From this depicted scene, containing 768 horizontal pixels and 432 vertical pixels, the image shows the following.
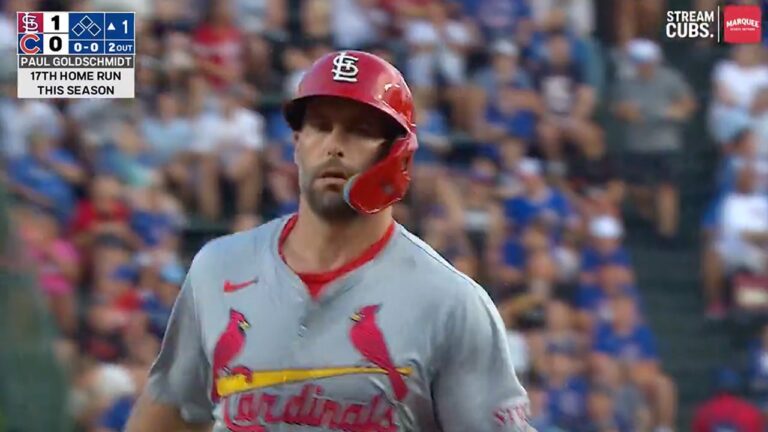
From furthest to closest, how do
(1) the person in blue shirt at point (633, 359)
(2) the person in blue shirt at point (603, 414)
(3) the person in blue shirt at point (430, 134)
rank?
(3) the person in blue shirt at point (430, 134)
(1) the person in blue shirt at point (633, 359)
(2) the person in blue shirt at point (603, 414)

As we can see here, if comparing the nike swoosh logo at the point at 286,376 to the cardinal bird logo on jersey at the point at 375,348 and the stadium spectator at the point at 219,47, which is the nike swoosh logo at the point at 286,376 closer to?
the cardinal bird logo on jersey at the point at 375,348

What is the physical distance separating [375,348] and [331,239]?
24cm

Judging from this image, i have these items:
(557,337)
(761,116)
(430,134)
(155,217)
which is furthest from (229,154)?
(761,116)

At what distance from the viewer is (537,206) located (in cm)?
779

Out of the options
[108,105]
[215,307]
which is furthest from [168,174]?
[215,307]

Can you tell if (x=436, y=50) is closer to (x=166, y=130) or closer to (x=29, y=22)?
(x=166, y=130)

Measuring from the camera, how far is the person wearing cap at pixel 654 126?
8438 mm

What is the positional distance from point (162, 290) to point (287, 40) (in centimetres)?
160

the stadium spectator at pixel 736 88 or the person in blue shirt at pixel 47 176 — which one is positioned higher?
the stadium spectator at pixel 736 88

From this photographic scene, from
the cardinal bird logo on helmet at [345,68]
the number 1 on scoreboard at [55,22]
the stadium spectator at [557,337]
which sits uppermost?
the number 1 on scoreboard at [55,22]

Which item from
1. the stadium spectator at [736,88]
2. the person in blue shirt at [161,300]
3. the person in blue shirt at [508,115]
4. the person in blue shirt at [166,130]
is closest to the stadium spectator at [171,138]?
the person in blue shirt at [166,130]

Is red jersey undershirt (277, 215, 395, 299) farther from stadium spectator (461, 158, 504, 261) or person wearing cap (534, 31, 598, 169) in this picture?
person wearing cap (534, 31, 598, 169)
